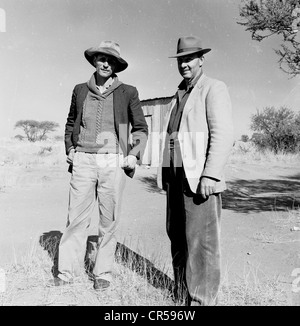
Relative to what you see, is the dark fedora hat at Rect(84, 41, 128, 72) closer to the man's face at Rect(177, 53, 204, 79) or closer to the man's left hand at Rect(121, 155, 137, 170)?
the man's face at Rect(177, 53, 204, 79)

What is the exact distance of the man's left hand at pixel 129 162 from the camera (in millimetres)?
3465

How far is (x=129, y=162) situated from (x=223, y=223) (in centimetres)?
366

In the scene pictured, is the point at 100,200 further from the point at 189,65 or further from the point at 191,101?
the point at 189,65

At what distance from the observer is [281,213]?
722cm

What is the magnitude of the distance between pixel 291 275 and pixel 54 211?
5.02 metres

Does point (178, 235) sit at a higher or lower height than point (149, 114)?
lower

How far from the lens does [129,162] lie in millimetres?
3465

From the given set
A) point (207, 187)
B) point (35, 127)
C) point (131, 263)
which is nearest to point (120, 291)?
point (131, 263)

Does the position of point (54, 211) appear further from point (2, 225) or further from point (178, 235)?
point (178, 235)

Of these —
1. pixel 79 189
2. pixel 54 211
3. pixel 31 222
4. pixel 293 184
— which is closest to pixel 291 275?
pixel 79 189

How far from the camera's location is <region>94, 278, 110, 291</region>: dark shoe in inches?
136

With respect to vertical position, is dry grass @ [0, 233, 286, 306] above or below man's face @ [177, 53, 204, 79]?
below
